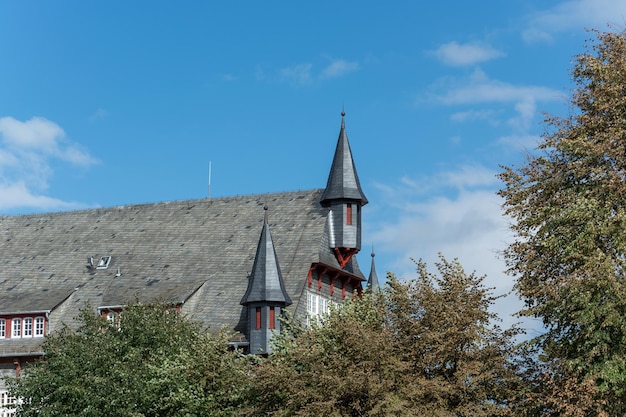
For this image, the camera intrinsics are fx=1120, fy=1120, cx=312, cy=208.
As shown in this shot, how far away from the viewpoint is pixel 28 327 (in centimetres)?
6538

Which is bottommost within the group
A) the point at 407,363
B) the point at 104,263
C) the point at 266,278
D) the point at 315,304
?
the point at 407,363

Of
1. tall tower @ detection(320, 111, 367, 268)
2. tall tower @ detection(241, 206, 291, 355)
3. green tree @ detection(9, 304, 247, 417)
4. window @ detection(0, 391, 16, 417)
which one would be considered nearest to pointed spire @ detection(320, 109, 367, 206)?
tall tower @ detection(320, 111, 367, 268)

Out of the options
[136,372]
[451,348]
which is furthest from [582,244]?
[136,372]

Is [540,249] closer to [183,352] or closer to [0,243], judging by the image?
[183,352]

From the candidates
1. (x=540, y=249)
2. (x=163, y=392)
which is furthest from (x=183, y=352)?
(x=540, y=249)

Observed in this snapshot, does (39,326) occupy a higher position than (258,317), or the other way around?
(39,326)

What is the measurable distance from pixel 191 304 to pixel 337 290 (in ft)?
29.8

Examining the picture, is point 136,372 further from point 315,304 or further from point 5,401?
point 5,401

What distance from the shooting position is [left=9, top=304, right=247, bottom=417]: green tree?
154 ft

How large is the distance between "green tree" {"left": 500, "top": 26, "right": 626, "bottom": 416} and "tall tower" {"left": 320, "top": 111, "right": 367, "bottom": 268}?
76.2ft

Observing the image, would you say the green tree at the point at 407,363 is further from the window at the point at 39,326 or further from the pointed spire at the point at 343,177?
the window at the point at 39,326

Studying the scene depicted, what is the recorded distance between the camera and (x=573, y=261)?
40.4m

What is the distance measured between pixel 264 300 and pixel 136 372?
11.2 m

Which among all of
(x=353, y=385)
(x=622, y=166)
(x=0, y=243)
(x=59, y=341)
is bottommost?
(x=353, y=385)
